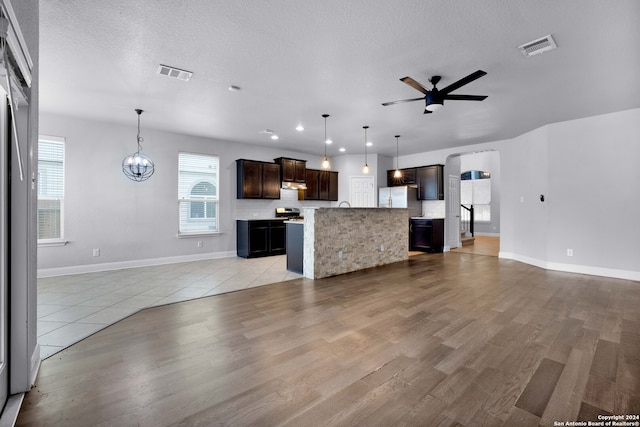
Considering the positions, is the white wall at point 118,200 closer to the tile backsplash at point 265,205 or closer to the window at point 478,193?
the tile backsplash at point 265,205

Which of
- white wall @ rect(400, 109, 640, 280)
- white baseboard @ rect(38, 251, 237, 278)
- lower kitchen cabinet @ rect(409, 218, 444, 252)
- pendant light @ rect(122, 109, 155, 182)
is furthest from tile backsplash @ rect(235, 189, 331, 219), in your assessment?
white wall @ rect(400, 109, 640, 280)

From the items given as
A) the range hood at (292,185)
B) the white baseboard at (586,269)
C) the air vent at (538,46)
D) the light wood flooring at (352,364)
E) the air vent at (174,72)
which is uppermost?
the air vent at (174,72)

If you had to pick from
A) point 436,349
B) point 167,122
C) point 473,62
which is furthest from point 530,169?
point 167,122

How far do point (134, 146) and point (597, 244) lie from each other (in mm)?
8923

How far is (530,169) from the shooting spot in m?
6.23

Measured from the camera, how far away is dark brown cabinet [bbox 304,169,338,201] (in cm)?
846

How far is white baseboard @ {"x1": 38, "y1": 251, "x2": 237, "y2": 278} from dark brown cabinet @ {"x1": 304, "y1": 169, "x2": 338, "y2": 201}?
113 inches

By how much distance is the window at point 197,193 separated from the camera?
650cm

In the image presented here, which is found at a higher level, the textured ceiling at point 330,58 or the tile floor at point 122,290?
the textured ceiling at point 330,58

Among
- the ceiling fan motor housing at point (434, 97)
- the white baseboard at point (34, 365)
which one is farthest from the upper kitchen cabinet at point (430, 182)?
the white baseboard at point (34, 365)

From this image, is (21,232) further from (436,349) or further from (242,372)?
(436,349)

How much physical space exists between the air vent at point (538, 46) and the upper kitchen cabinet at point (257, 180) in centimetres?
566

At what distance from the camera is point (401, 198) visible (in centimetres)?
823

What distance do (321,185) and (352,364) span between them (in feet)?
22.5
